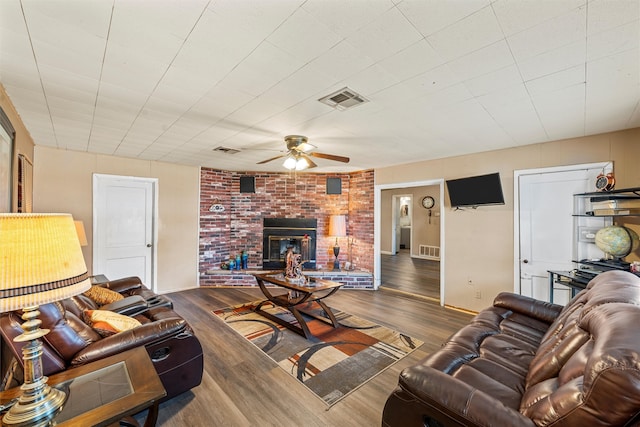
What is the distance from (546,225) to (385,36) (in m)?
3.43

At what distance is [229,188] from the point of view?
231 inches

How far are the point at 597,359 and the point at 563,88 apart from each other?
1.99 m

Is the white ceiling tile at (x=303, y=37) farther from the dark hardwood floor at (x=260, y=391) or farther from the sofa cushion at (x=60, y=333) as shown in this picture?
the dark hardwood floor at (x=260, y=391)

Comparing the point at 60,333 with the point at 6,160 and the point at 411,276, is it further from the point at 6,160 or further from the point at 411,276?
the point at 411,276

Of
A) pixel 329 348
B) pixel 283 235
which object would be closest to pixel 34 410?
pixel 329 348

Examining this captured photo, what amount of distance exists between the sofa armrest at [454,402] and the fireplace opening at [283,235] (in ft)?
14.7

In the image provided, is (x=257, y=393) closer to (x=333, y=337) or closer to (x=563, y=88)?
(x=333, y=337)

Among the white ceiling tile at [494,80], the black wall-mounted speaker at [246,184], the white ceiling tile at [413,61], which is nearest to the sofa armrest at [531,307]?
the white ceiling tile at [494,80]

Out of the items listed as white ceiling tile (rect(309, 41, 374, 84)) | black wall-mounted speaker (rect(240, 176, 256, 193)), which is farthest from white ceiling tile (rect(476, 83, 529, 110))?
black wall-mounted speaker (rect(240, 176, 256, 193))

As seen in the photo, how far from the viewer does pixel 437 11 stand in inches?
51.4

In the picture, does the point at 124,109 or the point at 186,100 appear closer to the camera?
the point at 186,100

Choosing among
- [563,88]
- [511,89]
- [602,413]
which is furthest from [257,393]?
[563,88]

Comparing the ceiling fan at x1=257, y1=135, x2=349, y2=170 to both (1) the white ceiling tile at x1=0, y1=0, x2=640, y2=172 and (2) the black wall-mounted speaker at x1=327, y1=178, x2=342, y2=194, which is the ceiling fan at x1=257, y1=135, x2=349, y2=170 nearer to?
(1) the white ceiling tile at x1=0, y1=0, x2=640, y2=172

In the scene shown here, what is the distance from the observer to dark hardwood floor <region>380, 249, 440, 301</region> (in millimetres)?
5327
